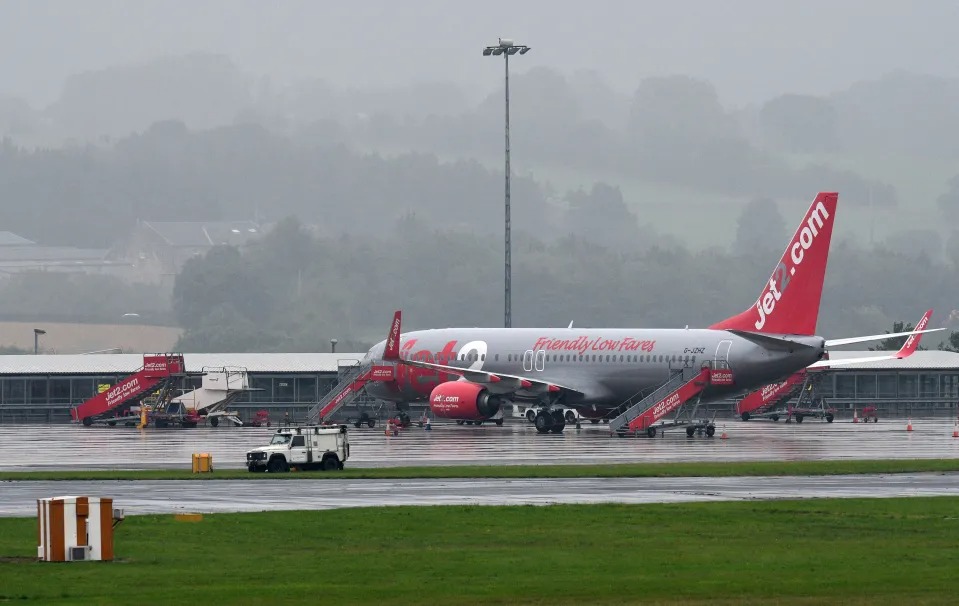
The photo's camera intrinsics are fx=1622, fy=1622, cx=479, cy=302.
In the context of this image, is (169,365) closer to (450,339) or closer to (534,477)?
(450,339)

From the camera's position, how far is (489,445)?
60.0 m

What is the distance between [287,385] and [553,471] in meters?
61.6

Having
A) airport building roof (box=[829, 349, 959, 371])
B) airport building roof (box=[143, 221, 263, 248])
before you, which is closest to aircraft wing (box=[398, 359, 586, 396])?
airport building roof (box=[829, 349, 959, 371])

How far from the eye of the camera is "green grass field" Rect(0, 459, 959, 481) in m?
41.7

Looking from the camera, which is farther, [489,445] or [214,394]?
[214,394]

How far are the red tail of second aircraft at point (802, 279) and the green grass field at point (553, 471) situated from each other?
20.9m

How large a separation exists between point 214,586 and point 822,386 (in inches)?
3457

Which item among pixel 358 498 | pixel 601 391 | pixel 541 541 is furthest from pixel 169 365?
pixel 541 541

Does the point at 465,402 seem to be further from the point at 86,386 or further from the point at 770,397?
the point at 86,386

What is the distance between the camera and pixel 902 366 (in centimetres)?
10825

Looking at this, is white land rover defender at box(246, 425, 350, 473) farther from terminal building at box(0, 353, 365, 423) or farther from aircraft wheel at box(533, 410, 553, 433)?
terminal building at box(0, 353, 365, 423)

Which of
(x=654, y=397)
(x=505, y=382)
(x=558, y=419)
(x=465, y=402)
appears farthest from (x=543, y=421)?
(x=654, y=397)

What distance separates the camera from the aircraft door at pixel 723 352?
6775 centimetres

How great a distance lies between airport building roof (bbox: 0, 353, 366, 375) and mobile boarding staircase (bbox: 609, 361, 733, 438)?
37043 millimetres
